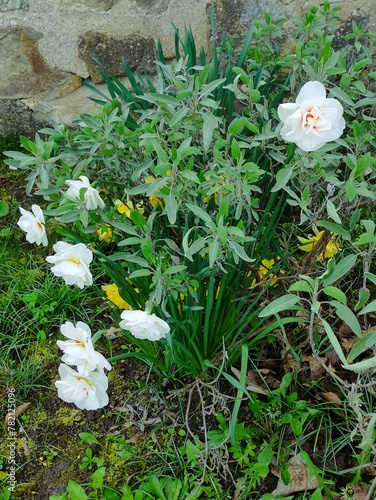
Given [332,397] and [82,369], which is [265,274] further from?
[82,369]

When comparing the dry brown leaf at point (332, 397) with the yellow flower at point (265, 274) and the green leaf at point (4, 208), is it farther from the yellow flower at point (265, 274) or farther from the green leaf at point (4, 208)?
the green leaf at point (4, 208)

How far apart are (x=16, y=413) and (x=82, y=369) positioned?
25.5 inches

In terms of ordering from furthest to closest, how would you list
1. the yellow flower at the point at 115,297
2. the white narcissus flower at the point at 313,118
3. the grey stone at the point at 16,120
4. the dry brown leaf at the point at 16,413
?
the grey stone at the point at 16,120 < the yellow flower at the point at 115,297 < the dry brown leaf at the point at 16,413 < the white narcissus flower at the point at 313,118

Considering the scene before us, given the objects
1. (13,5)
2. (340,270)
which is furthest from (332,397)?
(13,5)

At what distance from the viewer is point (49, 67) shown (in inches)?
97.9

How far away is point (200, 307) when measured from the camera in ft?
5.00

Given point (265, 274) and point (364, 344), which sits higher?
point (364, 344)

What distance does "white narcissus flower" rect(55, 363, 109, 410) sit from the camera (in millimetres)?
1363

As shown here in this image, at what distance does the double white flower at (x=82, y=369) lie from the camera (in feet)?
4.32

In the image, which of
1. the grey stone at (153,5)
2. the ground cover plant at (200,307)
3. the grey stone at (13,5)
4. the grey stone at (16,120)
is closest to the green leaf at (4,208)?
the grey stone at (16,120)

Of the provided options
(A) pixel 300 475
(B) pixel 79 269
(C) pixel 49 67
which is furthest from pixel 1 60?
(A) pixel 300 475

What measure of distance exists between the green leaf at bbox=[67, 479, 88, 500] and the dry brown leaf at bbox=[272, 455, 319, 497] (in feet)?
1.69

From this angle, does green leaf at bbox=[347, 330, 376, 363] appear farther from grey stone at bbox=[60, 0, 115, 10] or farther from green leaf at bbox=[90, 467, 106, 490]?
grey stone at bbox=[60, 0, 115, 10]

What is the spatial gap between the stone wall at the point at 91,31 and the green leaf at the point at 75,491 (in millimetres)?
1594
